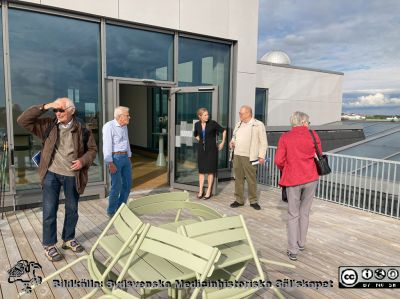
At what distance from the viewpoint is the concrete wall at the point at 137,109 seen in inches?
472

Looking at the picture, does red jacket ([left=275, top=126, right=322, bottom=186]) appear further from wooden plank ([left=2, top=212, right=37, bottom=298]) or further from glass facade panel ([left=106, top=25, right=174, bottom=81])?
glass facade panel ([left=106, top=25, right=174, bottom=81])

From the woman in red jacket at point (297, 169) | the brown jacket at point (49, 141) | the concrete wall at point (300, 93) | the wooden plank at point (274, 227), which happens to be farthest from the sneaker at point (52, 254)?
the concrete wall at point (300, 93)

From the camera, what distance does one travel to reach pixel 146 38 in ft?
20.7

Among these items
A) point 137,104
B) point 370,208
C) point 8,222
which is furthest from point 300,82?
point 8,222

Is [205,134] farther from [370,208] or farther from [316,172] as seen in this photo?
[370,208]

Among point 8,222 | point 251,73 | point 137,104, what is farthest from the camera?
point 137,104

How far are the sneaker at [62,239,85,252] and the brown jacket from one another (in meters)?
0.69

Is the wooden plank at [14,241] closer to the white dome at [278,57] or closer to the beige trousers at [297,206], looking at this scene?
the beige trousers at [297,206]

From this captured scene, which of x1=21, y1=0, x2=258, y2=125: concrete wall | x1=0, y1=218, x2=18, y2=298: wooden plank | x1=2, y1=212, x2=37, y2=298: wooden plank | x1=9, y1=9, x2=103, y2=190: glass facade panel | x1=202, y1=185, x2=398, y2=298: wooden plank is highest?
x1=21, y1=0, x2=258, y2=125: concrete wall

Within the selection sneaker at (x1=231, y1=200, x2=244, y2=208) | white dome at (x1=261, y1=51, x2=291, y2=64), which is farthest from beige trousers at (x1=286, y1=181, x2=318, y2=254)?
white dome at (x1=261, y1=51, x2=291, y2=64)

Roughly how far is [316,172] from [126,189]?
9.04 feet

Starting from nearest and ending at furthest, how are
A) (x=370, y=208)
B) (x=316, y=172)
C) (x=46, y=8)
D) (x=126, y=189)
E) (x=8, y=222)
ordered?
(x=316, y=172) < (x=8, y=222) < (x=126, y=189) < (x=46, y=8) < (x=370, y=208)

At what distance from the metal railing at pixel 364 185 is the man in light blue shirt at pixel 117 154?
→ 373 centimetres

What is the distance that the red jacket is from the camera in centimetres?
339
